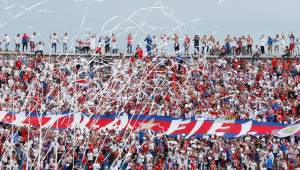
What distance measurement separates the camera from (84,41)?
Result: 1394 inches

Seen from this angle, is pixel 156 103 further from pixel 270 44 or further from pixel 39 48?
pixel 270 44

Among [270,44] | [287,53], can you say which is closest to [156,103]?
[270,44]

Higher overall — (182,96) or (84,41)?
(84,41)

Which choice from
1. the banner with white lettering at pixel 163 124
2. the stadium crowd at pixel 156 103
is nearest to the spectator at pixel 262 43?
the stadium crowd at pixel 156 103

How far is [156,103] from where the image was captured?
Answer: 2988 centimetres

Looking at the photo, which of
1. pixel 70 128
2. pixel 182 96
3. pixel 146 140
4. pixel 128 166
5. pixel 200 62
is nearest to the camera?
pixel 128 166

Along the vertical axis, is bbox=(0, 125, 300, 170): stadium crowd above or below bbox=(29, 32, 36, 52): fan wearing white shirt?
below

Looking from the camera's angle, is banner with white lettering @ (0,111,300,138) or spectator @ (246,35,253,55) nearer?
banner with white lettering @ (0,111,300,138)

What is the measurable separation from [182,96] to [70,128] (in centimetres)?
502

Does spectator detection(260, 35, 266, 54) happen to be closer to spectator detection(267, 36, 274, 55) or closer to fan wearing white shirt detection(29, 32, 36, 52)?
spectator detection(267, 36, 274, 55)

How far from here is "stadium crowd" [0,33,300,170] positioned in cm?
2450

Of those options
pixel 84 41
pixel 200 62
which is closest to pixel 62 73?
pixel 84 41

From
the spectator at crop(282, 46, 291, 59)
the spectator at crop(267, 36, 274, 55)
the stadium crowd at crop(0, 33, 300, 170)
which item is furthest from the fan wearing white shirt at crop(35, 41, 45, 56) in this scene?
the spectator at crop(282, 46, 291, 59)

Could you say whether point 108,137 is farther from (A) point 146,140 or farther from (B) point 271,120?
(B) point 271,120
